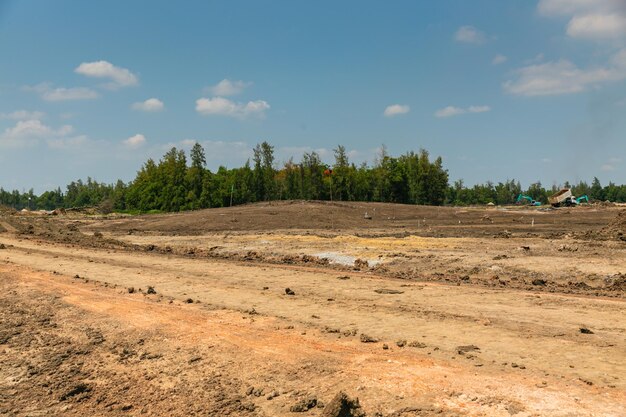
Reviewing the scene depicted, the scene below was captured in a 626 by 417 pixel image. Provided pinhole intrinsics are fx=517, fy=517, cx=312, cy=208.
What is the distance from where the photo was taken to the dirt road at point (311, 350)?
6109 mm

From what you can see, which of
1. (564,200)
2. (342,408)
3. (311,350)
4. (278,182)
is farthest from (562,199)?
(342,408)

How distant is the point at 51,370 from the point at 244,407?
3.91 m

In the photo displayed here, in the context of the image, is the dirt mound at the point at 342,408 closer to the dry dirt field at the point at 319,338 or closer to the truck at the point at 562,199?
the dry dirt field at the point at 319,338

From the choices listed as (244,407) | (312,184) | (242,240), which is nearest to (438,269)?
(244,407)

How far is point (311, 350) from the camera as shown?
25.5ft

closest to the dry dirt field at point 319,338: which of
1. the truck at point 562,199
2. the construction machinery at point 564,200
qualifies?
the construction machinery at point 564,200

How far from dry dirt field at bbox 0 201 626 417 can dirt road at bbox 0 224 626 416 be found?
0.03 metres

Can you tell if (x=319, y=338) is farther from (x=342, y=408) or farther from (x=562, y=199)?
(x=562, y=199)

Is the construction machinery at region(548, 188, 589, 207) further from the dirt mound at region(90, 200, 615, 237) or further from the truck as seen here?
the dirt mound at region(90, 200, 615, 237)

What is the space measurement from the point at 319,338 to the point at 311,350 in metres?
0.69

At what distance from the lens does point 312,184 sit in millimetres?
87750

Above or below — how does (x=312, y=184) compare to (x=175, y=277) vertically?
above

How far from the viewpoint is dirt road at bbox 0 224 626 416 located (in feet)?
20.0

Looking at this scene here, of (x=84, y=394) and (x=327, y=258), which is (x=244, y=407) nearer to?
(x=84, y=394)
